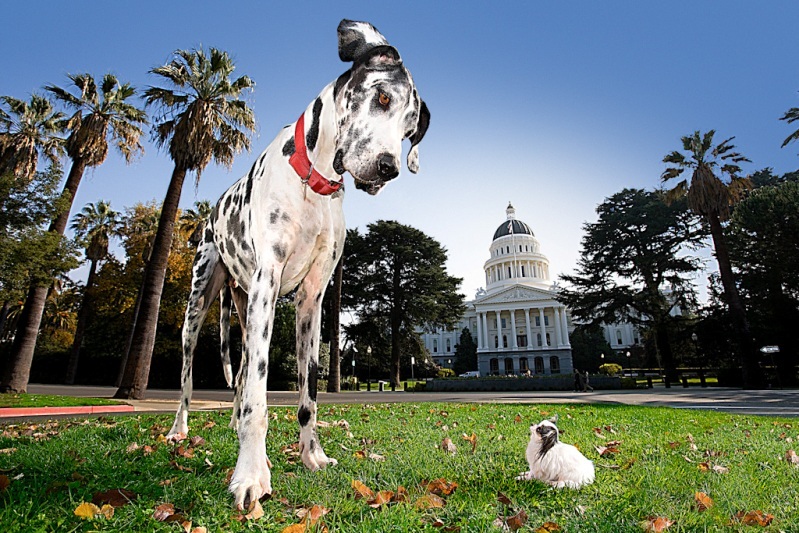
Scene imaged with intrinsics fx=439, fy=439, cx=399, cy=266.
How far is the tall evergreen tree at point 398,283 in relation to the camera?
41.4 meters

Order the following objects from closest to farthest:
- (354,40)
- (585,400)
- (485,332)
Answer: (354,40) → (585,400) → (485,332)

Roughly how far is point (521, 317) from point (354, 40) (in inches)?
3854

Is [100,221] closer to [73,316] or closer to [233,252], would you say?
[73,316]

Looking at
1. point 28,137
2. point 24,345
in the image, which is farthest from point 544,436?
point 28,137

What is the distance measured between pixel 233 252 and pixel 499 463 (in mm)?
2650

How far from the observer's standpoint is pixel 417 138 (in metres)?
3.10

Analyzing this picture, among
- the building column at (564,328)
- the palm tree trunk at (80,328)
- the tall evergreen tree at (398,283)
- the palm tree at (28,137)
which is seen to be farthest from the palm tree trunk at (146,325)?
the building column at (564,328)

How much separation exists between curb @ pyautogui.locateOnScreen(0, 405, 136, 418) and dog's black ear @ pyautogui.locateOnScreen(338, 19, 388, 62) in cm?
942

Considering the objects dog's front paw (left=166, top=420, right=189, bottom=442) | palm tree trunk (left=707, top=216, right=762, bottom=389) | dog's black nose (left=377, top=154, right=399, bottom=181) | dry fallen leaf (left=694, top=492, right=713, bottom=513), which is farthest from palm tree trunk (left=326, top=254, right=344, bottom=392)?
dry fallen leaf (left=694, top=492, right=713, bottom=513)

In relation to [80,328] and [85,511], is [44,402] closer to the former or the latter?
[85,511]

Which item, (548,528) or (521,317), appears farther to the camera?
(521,317)

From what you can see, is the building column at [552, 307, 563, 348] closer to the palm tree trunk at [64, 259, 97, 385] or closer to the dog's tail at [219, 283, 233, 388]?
the palm tree trunk at [64, 259, 97, 385]

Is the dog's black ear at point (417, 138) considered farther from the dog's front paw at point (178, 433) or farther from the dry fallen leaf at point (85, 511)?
the dog's front paw at point (178, 433)

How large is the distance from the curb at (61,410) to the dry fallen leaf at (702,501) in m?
10.4
